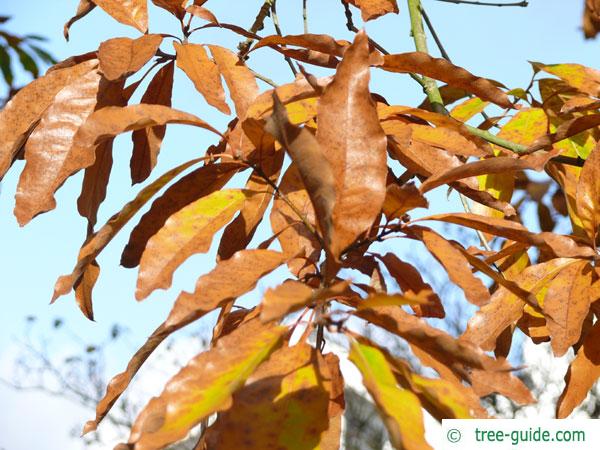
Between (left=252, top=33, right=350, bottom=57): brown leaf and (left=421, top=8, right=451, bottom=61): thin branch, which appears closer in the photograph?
(left=252, top=33, right=350, bottom=57): brown leaf

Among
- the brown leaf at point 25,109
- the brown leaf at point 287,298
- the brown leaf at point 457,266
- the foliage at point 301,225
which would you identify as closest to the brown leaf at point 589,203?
the foliage at point 301,225

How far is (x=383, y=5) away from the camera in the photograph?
3.21 feet

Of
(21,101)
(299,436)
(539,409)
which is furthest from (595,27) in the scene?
(539,409)

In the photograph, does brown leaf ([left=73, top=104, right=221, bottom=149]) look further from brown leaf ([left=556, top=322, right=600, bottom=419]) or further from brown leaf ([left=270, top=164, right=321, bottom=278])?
brown leaf ([left=556, top=322, right=600, bottom=419])

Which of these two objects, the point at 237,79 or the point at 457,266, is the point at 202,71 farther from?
the point at 457,266

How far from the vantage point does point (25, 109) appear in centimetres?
90

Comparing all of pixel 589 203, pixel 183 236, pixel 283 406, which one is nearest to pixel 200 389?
pixel 283 406

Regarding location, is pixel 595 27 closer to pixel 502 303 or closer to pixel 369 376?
pixel 502 303

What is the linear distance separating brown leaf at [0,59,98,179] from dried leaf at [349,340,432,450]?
489 mm

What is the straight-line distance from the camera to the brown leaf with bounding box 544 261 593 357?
2.71ft

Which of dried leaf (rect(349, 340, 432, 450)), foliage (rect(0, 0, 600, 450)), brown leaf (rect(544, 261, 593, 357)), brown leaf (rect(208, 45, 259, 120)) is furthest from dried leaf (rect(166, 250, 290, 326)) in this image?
brown leaf (rect(544, 261, 593, 357))

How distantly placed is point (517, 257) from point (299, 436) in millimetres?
573

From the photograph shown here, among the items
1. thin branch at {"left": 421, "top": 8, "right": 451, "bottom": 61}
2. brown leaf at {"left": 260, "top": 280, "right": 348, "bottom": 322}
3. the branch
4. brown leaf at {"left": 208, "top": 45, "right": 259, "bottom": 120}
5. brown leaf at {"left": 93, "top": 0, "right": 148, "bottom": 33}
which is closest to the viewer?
brown leaf at {"left": 260, "top": 280, "right": 348, "bottom": 322}

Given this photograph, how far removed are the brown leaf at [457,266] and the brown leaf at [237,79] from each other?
0.24 meters
